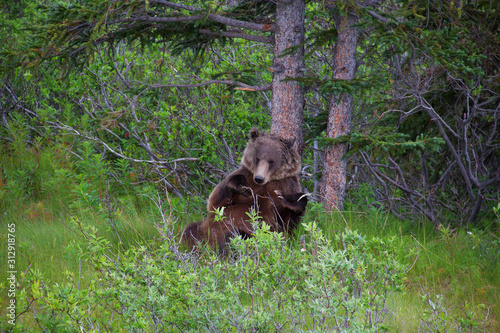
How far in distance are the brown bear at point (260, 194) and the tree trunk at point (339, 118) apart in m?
0.56

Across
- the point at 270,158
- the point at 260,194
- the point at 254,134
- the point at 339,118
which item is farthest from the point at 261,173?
the point at 339,118

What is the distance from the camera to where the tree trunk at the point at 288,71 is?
5.70m

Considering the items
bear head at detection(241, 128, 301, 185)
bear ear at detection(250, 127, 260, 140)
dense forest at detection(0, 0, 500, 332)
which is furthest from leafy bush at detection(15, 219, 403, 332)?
bear ear at detection(250, 127, 260, 140)

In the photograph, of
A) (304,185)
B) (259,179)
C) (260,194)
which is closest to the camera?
(259,179)

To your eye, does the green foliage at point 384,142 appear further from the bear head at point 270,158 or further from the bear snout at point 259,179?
the bear snout at point 259,179

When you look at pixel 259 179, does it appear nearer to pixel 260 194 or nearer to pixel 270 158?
pixel 270 158

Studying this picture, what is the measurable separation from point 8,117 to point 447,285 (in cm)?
1058

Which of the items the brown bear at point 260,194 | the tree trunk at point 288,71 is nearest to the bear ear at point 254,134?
the brown bear at point 260,194

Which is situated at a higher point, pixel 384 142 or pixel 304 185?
pixel 384 142

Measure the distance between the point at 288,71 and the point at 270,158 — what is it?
4.34ft

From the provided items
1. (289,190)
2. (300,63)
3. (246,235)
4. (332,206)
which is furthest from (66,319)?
(300,63)

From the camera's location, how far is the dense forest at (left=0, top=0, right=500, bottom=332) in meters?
2.94

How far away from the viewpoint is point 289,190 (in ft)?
17.9

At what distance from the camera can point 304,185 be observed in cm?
855
